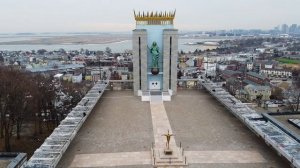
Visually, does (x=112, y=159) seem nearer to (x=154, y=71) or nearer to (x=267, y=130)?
(x=267, y=130)

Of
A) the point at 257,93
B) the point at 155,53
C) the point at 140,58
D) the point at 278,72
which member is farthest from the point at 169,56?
the point at 278,72

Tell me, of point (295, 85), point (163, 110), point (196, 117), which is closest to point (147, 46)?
point (163, 110)

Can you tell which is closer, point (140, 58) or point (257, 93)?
point (140, 58)

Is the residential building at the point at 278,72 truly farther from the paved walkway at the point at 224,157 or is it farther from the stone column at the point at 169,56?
the paved walkway at the point at 224,157

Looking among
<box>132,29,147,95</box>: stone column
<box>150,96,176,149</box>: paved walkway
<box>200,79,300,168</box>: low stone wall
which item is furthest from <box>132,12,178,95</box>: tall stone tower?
<box>200,79,300,168</box>: low stone wall

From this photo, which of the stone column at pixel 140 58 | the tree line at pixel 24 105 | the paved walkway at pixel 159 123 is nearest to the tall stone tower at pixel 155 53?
the stone column at pixel 140 58

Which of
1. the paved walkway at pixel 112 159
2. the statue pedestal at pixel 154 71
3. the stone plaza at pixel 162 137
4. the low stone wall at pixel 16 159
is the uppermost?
the statue pedestal at pixel 154 71
